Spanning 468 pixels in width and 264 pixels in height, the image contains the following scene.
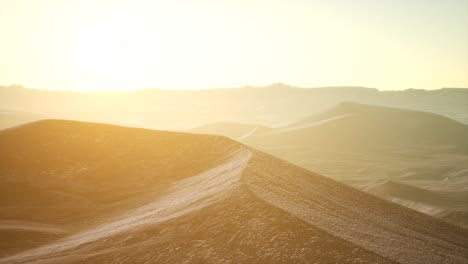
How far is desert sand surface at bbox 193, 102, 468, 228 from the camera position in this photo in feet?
110

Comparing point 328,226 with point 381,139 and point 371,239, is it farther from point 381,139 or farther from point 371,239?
point 381,139

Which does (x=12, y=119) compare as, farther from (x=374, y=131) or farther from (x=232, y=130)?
(x=374, y=131)

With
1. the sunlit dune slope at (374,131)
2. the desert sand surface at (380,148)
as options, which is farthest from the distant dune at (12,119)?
the sunlit dune slope at (374,131)

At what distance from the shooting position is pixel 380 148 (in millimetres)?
52438

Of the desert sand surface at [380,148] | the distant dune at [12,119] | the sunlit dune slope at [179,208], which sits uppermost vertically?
the sunlit dune slope at [179,208]

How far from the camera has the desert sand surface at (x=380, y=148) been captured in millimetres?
33406

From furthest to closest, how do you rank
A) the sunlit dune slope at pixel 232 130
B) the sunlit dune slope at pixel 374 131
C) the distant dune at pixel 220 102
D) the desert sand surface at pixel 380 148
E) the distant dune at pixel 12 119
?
1. the distant dune at pixel 220 102
2. the sunlit dune slope at pixel 232 130
3. the distant dune at pixel 12 119
4. the sunlit dune slope at pixel 374 131
5. the desert sand surface at pixel 380 148

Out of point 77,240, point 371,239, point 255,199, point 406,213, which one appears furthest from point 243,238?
point 406,213

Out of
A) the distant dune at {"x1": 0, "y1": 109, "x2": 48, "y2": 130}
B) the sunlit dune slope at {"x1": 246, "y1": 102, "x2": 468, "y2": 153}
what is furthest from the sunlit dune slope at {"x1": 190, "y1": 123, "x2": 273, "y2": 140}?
the distant dune at {"x1": 0, "y1": 109, "x2": 48, "y2": 130}

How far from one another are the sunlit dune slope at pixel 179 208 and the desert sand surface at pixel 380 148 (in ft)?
48.4

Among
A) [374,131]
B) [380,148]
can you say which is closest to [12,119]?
[374,131]

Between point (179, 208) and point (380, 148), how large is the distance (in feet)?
151

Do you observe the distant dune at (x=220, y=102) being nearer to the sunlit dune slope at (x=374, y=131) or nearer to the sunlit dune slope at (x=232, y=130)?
the sunlit dune slope at (x=232, y=130)

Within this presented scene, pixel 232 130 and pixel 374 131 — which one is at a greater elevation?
pixel 374 131
